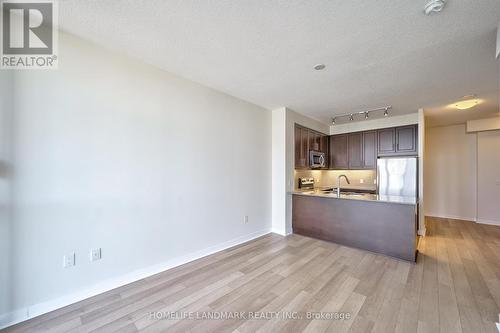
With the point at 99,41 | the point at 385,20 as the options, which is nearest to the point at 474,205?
the point at 385,20

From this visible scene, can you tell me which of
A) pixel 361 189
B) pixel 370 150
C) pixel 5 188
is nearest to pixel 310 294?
pixel 5 188

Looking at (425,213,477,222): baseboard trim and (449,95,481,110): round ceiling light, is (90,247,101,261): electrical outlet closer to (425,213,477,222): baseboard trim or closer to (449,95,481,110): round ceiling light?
(449,95,481,110): round ceiling light

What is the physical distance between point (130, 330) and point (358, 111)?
196 inches

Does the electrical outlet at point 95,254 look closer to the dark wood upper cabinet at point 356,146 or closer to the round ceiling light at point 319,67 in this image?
the round ceiling light at point 319,67

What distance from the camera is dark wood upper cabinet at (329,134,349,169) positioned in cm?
546

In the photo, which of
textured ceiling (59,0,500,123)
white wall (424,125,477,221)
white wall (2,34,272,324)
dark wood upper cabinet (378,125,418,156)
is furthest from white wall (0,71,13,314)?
white wall (424,125,477,221)

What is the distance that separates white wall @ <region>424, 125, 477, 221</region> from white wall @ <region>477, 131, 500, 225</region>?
104mm

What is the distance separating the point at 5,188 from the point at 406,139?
6227 millimetres

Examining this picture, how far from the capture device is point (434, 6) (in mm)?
1563

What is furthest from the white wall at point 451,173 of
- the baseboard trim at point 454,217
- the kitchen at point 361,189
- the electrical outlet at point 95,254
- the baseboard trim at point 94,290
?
the electrical outlet at point 95,254

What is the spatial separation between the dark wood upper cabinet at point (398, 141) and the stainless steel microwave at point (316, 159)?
50.6 inches

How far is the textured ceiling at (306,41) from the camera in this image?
1.65 m

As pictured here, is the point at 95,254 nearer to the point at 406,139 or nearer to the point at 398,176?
the point at 398,176

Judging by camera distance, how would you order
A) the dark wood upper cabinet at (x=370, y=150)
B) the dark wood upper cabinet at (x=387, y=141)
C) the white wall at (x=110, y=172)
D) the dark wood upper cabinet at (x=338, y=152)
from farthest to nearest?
the dark wood upper cabinet at (x=338, y=152) → the dark wood upper cabinet at (x=370, y=150) → the dark wood upper cabinet at (x=387, y=141) → the white wall at (x=110, y=172)
